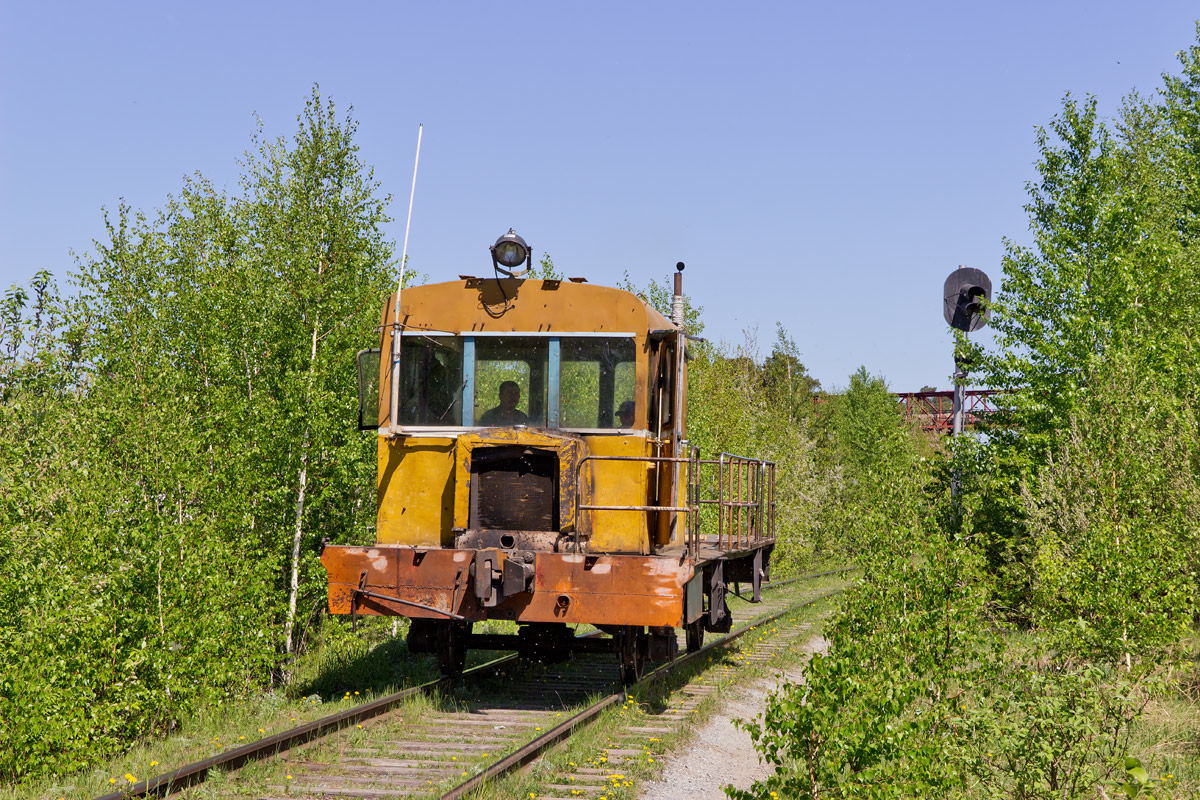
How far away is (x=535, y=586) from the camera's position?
8367 mm

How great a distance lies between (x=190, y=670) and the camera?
364 inches

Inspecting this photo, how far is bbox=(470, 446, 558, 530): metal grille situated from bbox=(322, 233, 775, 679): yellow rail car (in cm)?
1

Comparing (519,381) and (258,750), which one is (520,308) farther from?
(258,750)

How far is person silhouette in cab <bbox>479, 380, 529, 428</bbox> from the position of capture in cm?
927

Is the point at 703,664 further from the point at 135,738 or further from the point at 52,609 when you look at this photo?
the point at 52,609

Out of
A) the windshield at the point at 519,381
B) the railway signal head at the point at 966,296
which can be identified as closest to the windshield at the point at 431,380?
the windshield at the point at 519,381

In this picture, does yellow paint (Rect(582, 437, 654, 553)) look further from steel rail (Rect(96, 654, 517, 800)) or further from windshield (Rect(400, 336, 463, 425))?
steel rail (Rect(96, 654, 517, 800))

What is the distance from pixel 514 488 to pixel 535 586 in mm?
988

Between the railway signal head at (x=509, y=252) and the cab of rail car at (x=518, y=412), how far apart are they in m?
0.14

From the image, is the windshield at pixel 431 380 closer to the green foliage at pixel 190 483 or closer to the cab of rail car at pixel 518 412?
the cab of rail car at pixel 518 412

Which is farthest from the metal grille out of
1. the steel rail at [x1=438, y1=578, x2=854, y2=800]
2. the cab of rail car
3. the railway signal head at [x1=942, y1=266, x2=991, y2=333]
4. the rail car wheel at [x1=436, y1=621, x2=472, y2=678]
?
the railway signal head at [x1=942, y1=266, x2=991, y2=333]

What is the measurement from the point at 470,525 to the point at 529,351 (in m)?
1.65

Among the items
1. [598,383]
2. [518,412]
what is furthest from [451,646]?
[598,383]

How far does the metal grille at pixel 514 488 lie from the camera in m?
8.95
